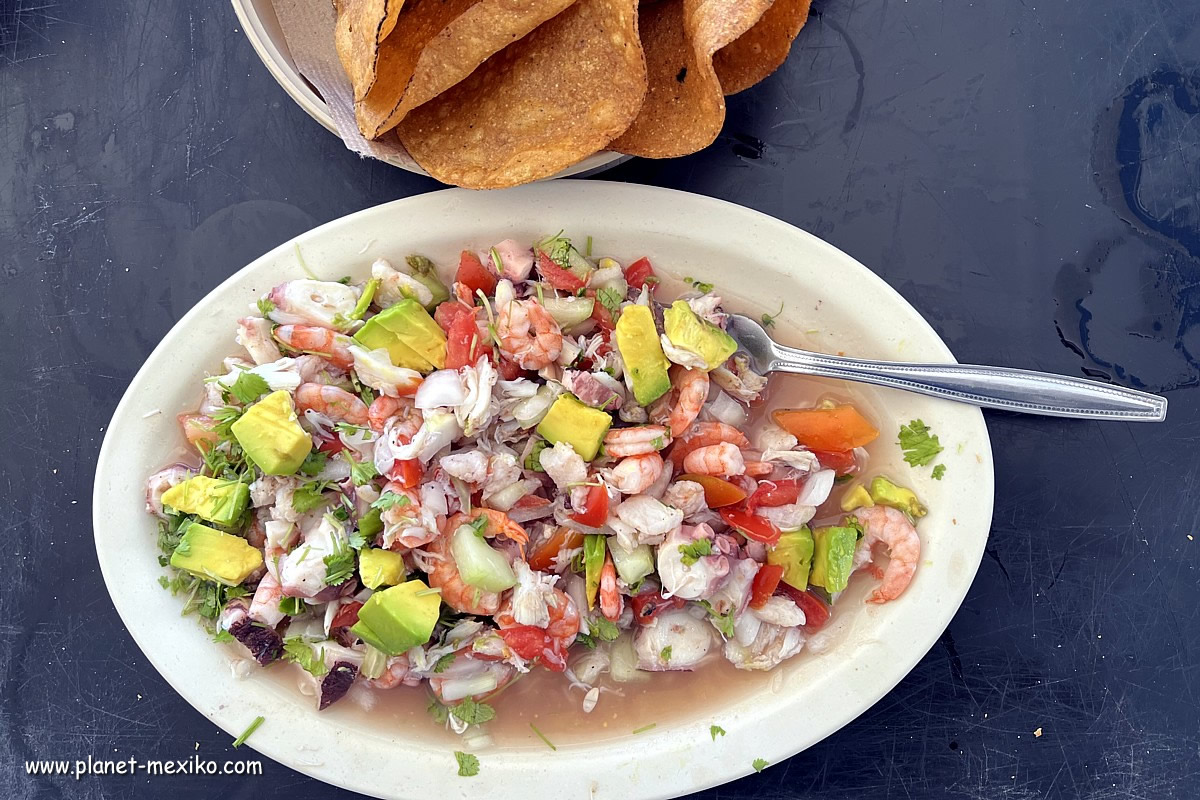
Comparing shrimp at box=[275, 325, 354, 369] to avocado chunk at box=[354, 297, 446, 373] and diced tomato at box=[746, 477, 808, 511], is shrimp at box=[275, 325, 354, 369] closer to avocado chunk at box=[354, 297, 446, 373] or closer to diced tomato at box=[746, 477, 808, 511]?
avocado chunk at box=[354, 297, 446, 373]

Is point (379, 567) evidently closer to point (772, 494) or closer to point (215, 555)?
point (215, 555)

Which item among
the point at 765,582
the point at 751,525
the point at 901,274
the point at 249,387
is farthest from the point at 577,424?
the point at 901,274

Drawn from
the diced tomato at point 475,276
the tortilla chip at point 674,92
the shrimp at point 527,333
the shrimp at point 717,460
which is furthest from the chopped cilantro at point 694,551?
the tortilla chip at point 674,92

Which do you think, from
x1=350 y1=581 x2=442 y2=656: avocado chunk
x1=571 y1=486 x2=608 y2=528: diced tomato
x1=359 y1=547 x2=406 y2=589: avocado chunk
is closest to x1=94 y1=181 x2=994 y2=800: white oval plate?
x1=350 y1=581 x2=442 y2=656: avocado chunk

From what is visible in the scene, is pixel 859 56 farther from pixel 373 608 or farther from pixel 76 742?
pixel 76 742

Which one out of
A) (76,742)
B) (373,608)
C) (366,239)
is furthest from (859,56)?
(76,742)
